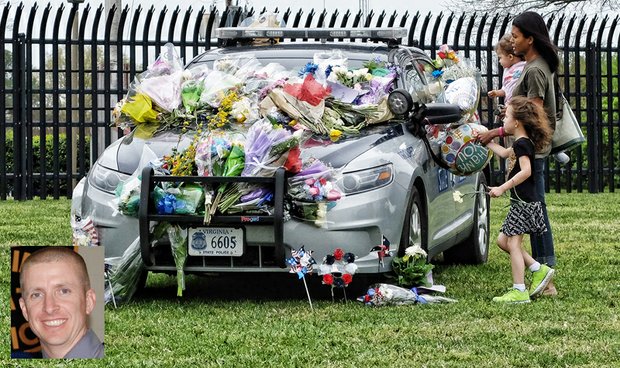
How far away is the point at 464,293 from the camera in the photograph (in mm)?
8898

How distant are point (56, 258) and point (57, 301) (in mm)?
144

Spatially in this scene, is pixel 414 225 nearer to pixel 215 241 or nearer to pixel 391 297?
pixel 391 297

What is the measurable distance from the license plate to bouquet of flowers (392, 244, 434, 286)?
3.22 ft

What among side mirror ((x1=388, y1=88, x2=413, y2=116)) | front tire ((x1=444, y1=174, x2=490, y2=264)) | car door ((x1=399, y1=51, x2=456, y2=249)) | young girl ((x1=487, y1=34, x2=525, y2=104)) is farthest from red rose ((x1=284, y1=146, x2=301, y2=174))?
front tire ((x1=444, y1=174, x2=490, y2=264))

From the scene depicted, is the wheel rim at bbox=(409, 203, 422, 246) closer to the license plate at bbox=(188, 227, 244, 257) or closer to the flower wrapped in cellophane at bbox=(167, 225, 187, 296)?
the license plate at bbox=(188, 227, 244, 257)

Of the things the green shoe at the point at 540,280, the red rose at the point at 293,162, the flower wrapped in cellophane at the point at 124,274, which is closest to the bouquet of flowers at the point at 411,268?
the green shoe at the point at 540,280

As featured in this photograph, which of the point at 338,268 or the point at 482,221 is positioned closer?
the point at 338,268

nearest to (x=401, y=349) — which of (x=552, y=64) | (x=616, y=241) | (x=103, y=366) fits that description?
(x=103, y=366)

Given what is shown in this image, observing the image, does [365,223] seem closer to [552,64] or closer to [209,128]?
[209,128]

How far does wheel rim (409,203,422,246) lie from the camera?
342 inches

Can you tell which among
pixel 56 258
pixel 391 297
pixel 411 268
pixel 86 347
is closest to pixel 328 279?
pixel 391 297

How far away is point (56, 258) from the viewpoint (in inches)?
181

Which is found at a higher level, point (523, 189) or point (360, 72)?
point (360, 72)

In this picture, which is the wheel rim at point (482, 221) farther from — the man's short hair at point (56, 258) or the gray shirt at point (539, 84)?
the man's short hair at point (56, 258)
